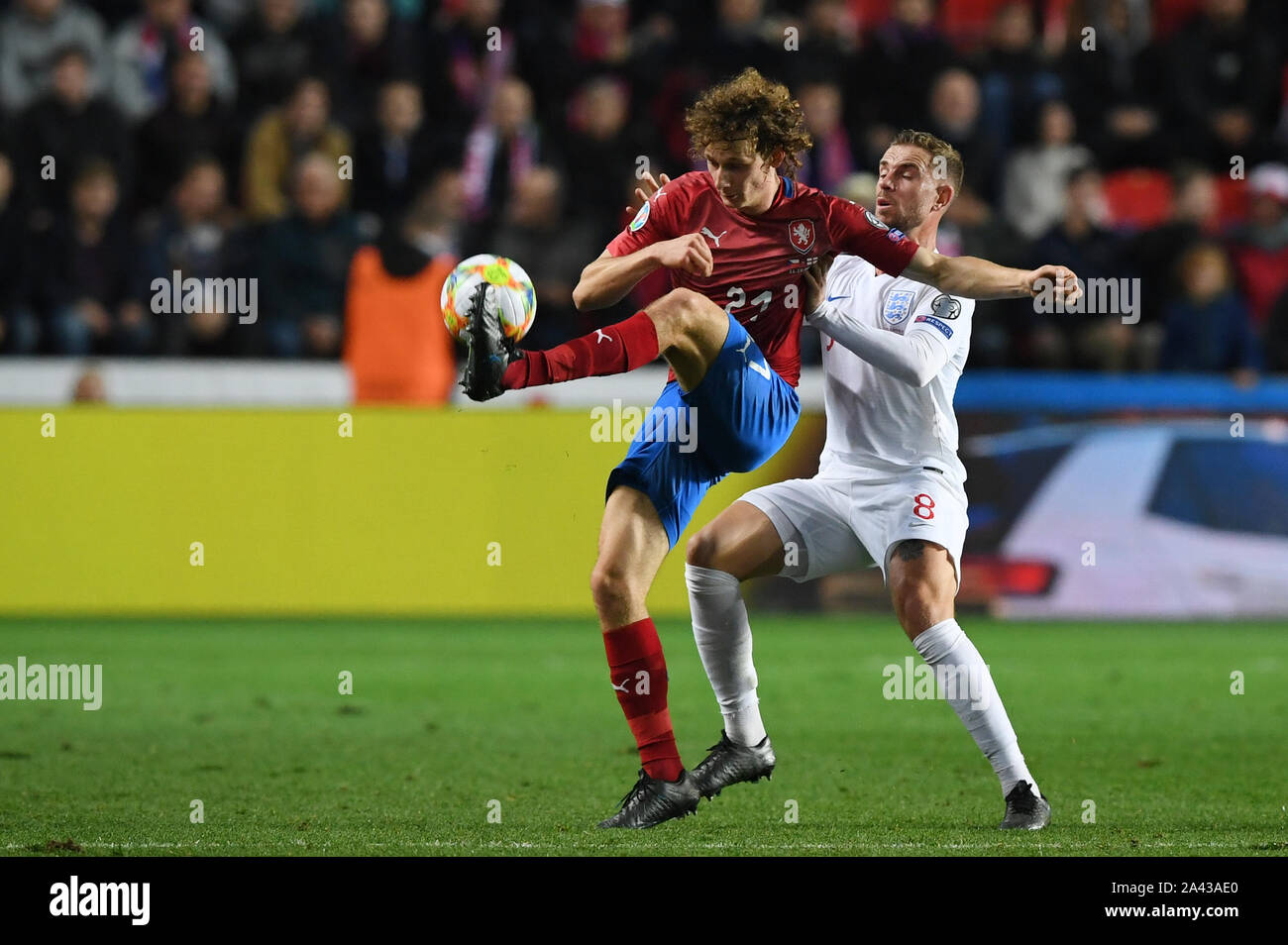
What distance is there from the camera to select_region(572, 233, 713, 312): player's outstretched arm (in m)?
5.53

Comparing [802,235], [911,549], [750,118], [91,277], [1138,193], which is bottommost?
[911,549]

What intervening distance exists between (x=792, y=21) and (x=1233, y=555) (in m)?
5.99

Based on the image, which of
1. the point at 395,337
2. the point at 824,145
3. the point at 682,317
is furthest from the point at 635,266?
the point at 824,145

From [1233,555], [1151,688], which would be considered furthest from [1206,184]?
[1151,688]

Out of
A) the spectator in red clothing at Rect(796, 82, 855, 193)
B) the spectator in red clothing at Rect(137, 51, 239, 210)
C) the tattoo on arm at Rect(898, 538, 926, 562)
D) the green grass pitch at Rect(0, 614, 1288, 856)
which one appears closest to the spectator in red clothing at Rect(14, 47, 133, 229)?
the spectator in red clothing at Rect(137, 51, 239, 210)

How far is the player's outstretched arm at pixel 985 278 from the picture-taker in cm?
580

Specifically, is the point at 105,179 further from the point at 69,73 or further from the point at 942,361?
the point at 942,361

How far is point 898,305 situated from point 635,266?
124cm

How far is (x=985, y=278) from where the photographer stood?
236 inches

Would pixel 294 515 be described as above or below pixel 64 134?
below

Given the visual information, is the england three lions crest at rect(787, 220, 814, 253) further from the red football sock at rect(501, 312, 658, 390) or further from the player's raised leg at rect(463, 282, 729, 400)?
the red football sock at rect(501, 312, 658, 390)

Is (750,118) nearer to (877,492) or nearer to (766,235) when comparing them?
(766,235)

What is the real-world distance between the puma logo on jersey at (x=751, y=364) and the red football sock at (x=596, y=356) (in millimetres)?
376

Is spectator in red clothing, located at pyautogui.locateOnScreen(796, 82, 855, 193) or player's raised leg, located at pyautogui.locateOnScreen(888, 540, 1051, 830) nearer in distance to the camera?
player's raised leg, located at pyautogui.locateOnScreen(888, 540, 1051, 830)
